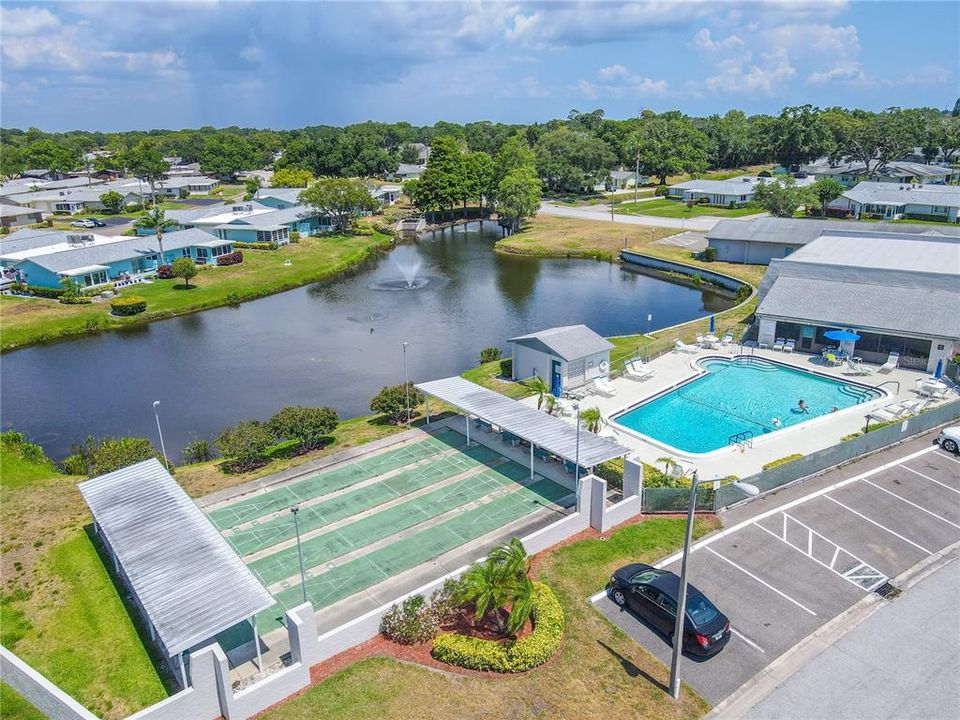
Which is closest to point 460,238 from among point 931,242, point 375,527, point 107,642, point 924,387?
point 931,242

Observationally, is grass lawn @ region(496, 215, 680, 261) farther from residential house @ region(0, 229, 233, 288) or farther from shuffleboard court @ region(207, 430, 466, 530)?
shuffleboard court @ region(207, 430, 466, 530)

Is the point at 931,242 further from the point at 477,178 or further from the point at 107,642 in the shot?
the point at 477,178

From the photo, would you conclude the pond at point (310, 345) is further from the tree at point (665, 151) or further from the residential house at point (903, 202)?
the tree at point (665, 151)

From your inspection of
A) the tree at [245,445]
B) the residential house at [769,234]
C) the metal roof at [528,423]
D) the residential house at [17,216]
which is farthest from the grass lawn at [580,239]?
the residential house at [17,216]

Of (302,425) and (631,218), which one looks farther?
(631,218)

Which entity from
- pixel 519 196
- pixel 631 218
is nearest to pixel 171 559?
pixel 519 196

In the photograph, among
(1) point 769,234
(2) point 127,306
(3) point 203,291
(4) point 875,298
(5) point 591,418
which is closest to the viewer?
(5) point 591,418

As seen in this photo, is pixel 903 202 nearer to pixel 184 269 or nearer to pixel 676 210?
pixel 676 210
